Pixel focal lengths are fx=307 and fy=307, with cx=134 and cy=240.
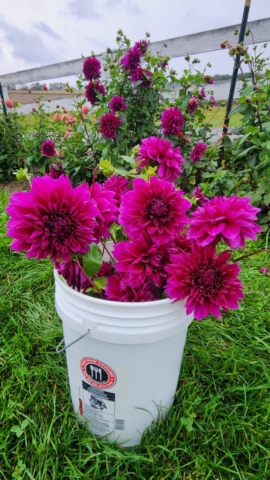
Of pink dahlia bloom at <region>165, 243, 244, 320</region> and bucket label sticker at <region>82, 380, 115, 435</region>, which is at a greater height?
pink dahlia bloom at <region>165, 243, 244, 320</region>

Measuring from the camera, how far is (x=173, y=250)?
63 cm

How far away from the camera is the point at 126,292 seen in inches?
26.2

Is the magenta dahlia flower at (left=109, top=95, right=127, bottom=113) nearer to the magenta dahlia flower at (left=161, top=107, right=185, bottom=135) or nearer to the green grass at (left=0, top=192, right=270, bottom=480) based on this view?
the magenta dahlia flower at (left=161, top=107, right=185, bottom=135)

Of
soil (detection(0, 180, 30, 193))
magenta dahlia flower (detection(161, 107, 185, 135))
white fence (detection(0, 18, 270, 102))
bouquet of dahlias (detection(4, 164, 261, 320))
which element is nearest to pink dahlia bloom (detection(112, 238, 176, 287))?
bouquet of dahlias (detection(4, 164, 261, 320))

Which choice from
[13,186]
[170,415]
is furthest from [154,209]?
[13,186]

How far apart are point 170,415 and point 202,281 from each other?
54cm

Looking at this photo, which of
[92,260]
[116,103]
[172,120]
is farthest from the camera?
[116,103]

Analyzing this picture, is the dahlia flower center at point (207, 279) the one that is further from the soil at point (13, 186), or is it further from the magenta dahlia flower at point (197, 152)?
the soil at point (13, 186)

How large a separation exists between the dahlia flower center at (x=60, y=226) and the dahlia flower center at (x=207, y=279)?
0.81 feet

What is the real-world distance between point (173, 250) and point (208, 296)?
117mm

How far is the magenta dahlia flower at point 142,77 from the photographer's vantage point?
1.68m

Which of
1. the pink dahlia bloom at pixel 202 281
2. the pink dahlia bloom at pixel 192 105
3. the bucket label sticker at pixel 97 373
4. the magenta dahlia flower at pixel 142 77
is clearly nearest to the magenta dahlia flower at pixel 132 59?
the magenta dahlia flower at pixel 142 77

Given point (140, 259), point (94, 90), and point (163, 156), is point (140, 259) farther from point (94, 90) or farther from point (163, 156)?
point (94, 90)

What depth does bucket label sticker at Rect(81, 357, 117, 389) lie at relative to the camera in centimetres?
68
